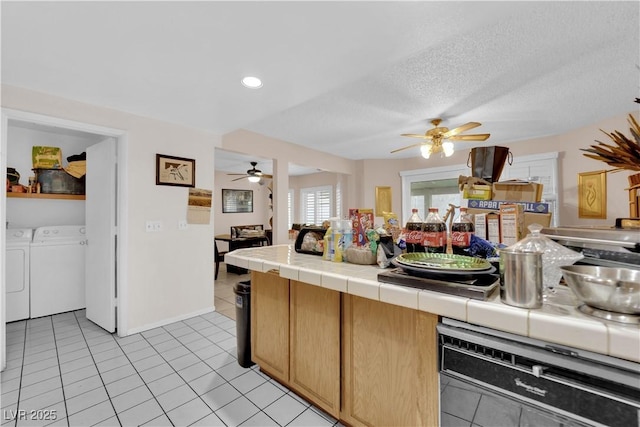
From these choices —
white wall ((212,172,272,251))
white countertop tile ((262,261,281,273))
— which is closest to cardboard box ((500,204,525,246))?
white countertop tile ((262,261,281,273))

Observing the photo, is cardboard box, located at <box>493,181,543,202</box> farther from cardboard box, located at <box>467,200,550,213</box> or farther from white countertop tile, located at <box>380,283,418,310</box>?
white countertop tile, located at <box>380,283,418,310</box>

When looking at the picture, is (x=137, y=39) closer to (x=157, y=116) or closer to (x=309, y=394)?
(x=157, y=116)

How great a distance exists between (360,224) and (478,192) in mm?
714

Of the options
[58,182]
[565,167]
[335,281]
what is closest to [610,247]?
[335,281]

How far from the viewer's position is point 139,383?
74.7 inches

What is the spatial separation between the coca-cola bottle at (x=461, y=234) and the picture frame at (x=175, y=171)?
282 centimetres

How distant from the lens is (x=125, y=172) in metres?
2.67

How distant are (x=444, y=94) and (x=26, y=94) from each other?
144 inches

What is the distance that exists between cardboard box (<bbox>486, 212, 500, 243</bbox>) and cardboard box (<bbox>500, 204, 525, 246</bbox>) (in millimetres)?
25

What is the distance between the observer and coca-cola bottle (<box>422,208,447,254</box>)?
1386 millimetres

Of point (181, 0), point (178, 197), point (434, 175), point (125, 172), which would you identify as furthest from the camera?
point (434, 175)

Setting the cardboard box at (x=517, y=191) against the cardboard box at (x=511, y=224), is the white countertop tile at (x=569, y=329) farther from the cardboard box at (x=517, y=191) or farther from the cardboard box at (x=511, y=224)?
the cardboard box at (x=517, y=191)

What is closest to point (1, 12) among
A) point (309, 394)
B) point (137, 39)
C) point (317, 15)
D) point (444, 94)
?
point (137, 39)

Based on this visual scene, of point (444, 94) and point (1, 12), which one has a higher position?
point (444, 94)
